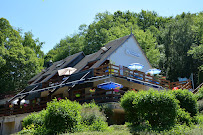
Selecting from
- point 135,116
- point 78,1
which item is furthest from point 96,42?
point 78,1

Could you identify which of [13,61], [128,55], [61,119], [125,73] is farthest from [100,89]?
[13,61]

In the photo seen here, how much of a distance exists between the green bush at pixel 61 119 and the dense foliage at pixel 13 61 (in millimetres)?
22416

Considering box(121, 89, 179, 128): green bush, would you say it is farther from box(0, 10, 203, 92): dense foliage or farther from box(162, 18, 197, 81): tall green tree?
box(162, 18, 197, 81): tall green tree

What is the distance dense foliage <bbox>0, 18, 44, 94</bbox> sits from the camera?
3516cm

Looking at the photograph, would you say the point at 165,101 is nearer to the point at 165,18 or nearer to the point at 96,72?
the point at 96,72

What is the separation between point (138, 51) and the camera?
3005cm

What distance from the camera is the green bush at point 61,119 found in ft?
42.8

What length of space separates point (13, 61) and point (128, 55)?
1662 cm

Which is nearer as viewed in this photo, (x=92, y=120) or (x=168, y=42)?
(x=92, y=120)

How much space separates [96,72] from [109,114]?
445cm

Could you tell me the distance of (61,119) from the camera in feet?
43.1

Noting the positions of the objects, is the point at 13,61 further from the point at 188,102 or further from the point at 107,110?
the point at 188,102

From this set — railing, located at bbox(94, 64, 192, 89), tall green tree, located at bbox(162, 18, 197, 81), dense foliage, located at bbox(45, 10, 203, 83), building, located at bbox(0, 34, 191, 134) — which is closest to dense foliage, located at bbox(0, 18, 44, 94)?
building, located at bbox(0, 34, 191, 134)

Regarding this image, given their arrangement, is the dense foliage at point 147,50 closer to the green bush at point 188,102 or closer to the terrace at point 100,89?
the terrace at point 100,89
